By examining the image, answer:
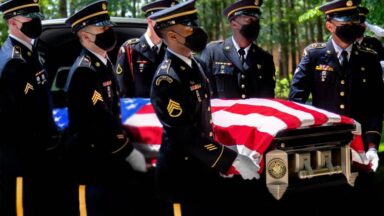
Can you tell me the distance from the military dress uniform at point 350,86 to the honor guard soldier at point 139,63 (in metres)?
1.02

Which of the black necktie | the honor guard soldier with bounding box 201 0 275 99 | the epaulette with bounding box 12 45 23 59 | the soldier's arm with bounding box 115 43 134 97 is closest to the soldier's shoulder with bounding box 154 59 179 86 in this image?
the epaulette with bounding box 12 45 23 59

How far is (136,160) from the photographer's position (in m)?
2.77

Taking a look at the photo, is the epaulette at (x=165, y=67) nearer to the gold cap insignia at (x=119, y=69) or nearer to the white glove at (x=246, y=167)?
the white glove at (x=246, y=167)

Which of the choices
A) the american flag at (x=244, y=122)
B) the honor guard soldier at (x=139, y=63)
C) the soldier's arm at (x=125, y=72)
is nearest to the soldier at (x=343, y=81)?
the american flag at (x=244, y=122)

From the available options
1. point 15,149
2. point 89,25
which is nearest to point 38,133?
point 15,149

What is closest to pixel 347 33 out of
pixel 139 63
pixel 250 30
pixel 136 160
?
pixel 250 30

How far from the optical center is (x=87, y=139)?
9.12ft

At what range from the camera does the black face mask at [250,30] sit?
398 cm

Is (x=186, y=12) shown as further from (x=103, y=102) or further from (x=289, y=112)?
(x=289, y=112)

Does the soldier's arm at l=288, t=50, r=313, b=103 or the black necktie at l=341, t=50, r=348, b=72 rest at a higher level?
the black necktie at l=341, t=50, r=348, b=72

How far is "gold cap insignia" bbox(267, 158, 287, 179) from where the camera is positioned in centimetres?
293

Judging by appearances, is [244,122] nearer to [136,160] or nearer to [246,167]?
[246,167]

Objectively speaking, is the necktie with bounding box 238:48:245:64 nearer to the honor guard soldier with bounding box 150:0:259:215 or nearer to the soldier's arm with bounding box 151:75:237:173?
the honor guard soldier with bounding box 150:0:259:215

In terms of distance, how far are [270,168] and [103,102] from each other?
2.93 feet
